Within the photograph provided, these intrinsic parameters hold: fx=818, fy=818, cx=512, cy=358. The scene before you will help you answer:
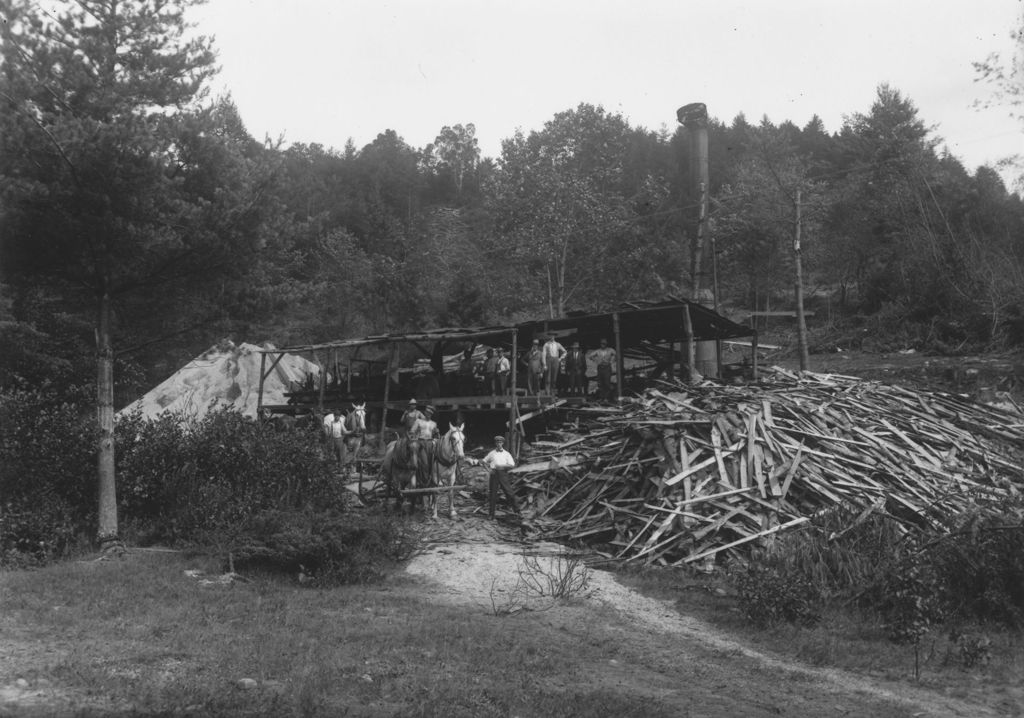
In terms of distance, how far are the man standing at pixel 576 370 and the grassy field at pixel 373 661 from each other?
1182cm

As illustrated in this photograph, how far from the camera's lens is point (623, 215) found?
126ft

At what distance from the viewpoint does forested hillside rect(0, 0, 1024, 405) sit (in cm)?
1352

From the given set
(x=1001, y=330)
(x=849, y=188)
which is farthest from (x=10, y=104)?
(x=849, y=188)

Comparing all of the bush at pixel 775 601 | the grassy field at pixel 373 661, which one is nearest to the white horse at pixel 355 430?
the grassy field at pixel 373 661

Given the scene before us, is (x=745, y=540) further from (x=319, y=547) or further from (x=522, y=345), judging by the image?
(x=522, y=345)

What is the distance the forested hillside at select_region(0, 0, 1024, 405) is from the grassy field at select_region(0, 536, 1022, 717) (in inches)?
238

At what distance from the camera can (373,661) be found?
779 centimetres

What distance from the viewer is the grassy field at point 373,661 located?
21.6ft

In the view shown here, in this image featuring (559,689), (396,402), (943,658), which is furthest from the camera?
(396,402)

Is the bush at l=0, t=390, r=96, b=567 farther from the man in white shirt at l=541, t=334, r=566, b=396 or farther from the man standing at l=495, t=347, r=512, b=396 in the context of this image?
the man in white shirt at l=541, t=334, r=566, b=396

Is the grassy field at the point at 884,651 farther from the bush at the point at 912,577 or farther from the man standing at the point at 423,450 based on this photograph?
the man standing at the point at 423,450

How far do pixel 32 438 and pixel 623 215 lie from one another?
94.1ft

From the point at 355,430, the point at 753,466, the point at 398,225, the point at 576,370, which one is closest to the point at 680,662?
the point at 753,466

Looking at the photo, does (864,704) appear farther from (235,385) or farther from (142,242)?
(235,385)
